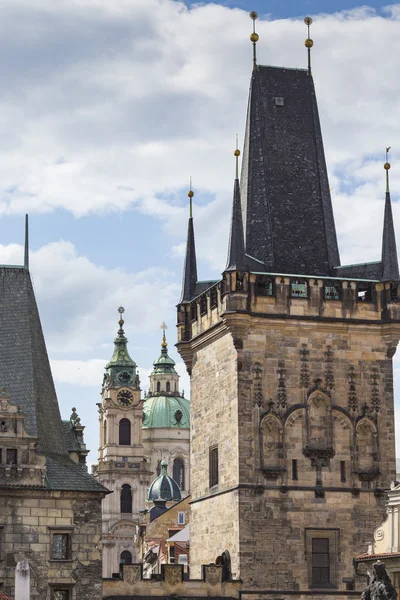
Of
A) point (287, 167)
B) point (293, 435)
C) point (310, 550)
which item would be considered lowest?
point (310, 550)

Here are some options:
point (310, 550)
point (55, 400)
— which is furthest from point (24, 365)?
point (310, 550)

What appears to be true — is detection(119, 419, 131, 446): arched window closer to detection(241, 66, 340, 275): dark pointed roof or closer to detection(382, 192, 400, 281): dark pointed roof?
detection(241, 66, 340, 275): dark pointed roof

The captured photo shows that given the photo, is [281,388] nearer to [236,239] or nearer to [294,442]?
[294,442]

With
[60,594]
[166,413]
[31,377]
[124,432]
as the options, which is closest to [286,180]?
[31,377]

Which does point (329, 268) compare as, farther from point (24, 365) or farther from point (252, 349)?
point (24, 365)

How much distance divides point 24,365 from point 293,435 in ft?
31.7

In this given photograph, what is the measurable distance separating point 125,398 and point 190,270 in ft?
354

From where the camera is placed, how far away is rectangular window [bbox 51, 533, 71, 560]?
4656 centimetres

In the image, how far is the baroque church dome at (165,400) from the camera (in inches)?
7101

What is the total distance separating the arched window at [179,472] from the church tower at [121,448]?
14.3 m

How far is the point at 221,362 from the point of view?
52844 mm

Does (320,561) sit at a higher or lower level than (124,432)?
lower

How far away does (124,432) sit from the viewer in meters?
164

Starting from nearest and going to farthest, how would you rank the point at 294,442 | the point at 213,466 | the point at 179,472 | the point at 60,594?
the point at 60,594
the point at 294,442
the point at 213,466
the point at 179,472
